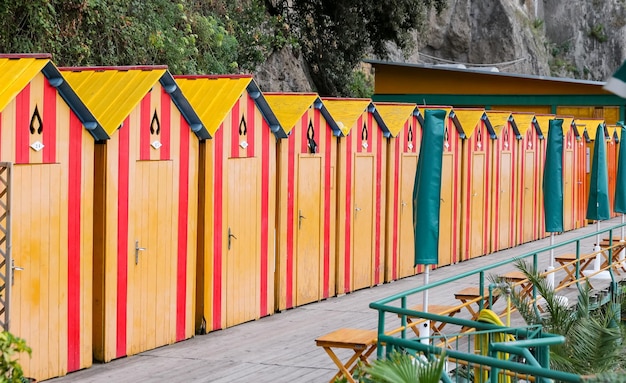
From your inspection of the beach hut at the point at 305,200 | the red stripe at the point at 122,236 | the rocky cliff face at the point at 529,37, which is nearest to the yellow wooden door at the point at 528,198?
the beach hut at the point at 305,200

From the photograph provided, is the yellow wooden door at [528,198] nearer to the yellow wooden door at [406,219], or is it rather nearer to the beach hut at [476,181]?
the beach hut at [476,181]

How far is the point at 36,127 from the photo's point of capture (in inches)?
333

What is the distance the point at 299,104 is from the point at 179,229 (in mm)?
3213

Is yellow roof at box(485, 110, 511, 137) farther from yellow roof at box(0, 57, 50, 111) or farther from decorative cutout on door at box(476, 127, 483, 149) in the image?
yellow roof at box(0, 57, 50, 111)

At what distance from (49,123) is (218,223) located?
2931 millimetres

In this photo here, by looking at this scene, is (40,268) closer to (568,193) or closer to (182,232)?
(182,232)

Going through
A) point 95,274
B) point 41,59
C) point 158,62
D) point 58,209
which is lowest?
point 95,274

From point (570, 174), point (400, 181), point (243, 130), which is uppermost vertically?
point (243, 130)

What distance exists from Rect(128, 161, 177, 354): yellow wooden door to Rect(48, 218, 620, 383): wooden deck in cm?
22

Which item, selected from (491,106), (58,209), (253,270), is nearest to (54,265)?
(58,209)

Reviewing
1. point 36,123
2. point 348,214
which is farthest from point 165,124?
point 348,214

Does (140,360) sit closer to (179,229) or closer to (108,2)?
(179,229)

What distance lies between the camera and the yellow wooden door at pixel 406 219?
15.9m

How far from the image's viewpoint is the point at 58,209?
875 cm
